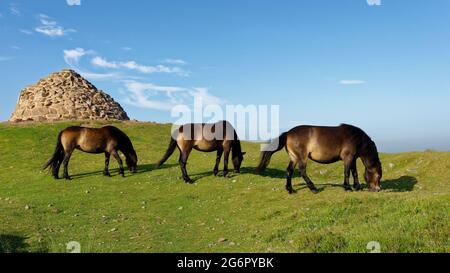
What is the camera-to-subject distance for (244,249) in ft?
34.0

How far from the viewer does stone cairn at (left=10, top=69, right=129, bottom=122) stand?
49062 millimetres

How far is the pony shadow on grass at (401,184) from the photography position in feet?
66.4

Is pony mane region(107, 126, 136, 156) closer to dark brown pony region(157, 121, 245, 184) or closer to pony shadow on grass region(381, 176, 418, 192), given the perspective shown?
dark brown pony region(157, 121, 245, 184)

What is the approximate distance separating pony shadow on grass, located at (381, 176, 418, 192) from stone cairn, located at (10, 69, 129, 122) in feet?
119

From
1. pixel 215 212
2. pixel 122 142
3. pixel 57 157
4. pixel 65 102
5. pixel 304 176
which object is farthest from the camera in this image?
pixel 65 102

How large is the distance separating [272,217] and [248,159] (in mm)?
16336

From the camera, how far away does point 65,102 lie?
5038 cm

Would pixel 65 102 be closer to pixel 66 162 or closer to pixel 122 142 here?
pixel 66 162

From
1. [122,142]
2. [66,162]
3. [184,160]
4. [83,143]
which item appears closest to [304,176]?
[184,160]

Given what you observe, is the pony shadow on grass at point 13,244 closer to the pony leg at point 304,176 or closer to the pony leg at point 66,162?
the pony leg at point 304,176

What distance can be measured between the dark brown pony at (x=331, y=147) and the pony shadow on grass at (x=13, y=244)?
904 centimetres

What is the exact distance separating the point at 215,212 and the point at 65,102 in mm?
40691

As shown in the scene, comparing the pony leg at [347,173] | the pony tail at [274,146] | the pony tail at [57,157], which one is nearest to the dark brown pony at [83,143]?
the pony tail at [57,157]

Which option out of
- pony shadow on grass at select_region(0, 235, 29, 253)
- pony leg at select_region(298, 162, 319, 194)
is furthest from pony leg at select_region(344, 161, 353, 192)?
pony shadow on grass at select_region(0, 235, 29, 253)
